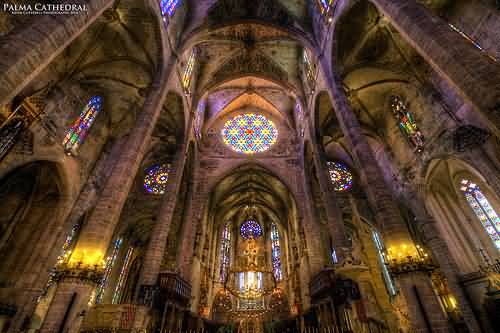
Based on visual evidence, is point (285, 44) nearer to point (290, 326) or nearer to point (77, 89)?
point (77, 89)

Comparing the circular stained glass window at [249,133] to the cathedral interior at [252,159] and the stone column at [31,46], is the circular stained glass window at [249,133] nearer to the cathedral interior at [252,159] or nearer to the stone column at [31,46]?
the cathedral interior at [252,159]

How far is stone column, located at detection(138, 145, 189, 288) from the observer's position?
9461mm

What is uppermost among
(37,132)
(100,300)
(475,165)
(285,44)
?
(285,44)

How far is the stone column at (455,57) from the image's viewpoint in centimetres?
488

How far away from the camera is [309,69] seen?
16.0m

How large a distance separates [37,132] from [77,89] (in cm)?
365

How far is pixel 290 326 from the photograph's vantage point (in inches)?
631

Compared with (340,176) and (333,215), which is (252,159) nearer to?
(340,176)

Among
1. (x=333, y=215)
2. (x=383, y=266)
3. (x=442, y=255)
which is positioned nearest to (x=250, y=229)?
(x=383, y=266)

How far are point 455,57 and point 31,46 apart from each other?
368 inches

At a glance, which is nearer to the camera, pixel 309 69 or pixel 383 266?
pixel 309 69

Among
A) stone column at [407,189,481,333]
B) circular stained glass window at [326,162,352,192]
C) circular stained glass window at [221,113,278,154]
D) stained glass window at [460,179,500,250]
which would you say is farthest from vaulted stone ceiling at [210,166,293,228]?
stained glass window at [460,179,500,250]

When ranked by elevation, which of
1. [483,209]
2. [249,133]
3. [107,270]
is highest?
[249,133]

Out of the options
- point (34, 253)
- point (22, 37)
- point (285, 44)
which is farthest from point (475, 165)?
point (34, 253)
